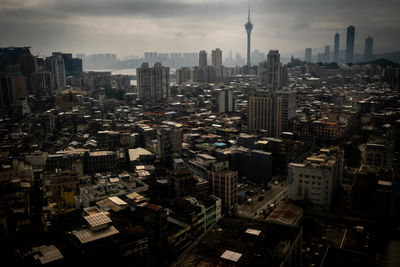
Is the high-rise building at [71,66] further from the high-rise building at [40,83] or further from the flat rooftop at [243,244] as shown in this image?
the flat rooftop at [243,244]

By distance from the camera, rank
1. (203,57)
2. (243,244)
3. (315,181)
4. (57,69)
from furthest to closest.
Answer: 1. (203,57)
2. (57,69)
3. (315,181)
4. (243,244)

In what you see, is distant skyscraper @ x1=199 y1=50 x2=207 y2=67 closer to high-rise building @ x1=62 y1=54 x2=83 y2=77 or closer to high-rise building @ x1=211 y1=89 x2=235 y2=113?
high-rise building @ x1=62 y1=54 x2=83 y2=77

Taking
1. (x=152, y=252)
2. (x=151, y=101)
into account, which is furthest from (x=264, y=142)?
(x=151, y=101)

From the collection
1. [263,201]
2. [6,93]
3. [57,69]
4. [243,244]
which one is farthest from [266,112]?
[57,69]

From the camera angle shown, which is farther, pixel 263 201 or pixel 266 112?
pixel 266 112

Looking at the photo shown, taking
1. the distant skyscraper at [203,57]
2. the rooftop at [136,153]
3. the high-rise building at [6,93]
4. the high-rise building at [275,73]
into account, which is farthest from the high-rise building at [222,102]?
the distant skyscraper at [203,57]

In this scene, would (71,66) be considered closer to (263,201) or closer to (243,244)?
(263,201)
